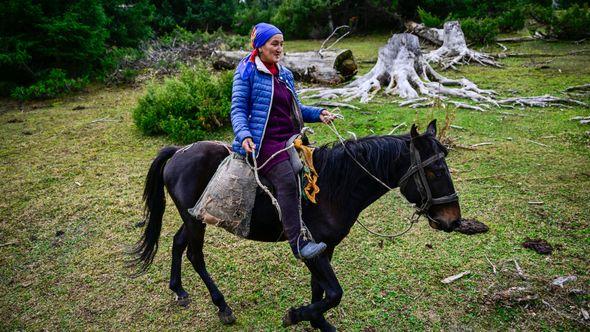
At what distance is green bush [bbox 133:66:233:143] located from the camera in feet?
26.3

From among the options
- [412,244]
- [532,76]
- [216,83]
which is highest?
[216,83]

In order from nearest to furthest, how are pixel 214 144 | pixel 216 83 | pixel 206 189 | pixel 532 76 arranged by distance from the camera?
pixel 206 189
pixel 214 144
pixel 216 83
pixel 532 76

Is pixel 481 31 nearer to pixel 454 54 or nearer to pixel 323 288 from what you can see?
pixel 454 54

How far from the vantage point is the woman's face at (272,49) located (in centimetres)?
295

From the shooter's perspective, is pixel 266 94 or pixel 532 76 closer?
pixel 266 94

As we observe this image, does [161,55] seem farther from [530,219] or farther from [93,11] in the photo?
[530,219]

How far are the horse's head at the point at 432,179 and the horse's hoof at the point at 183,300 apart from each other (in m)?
2.69

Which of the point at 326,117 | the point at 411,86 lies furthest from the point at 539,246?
the point at 411,86

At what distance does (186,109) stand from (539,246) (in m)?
7.18

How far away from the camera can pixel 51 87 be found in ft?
38.6

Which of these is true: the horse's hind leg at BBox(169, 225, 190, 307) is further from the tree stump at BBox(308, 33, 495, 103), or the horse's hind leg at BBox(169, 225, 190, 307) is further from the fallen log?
the fallen log

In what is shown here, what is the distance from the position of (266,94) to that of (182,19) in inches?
928

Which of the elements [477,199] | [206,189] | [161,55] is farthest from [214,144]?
[161,55]

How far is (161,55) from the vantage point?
14672 mm
